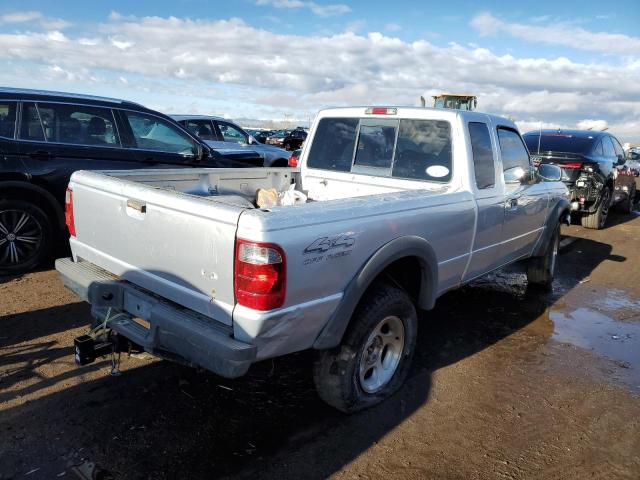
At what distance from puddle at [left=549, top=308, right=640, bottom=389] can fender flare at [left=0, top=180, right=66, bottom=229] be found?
5238 millimetres

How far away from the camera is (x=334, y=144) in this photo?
15.5 ft

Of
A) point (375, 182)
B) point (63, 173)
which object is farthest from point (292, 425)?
point (63, 173)

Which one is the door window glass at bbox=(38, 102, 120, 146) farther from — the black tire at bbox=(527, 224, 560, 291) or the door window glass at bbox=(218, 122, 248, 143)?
the door window glass at bbox=(218, 122, 248, 143)

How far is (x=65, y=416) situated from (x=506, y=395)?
9.55 ft

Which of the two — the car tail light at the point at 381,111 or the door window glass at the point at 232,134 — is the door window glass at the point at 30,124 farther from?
the door window glass at the point at 232,134

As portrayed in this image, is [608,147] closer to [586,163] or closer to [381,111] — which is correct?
[586,163]

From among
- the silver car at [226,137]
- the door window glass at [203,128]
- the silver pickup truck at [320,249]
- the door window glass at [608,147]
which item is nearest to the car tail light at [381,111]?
the silver pickup truck at [320,249]

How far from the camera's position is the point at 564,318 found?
A: 17.2ft

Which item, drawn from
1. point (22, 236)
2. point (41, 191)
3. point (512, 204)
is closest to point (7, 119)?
point (41, 191)

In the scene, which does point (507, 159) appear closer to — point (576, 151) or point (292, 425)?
point (292, 425)

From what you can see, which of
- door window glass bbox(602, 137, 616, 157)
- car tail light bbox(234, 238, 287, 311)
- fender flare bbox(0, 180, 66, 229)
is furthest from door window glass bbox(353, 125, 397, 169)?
door window glass bbox(602, 137, 616, 157)

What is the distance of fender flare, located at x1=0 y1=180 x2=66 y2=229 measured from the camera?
5184mm

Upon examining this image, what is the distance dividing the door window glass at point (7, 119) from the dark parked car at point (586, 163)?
26.3ft

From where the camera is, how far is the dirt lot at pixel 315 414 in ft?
8.95
